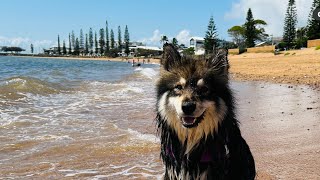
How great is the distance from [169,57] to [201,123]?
0.81 meters

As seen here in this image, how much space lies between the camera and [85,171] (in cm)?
531

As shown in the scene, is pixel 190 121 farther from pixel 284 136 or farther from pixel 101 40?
pixel 101 40

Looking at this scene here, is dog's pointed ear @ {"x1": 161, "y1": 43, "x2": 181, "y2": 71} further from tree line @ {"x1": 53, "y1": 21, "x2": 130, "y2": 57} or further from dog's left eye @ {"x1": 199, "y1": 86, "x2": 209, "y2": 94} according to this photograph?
tree line @ {"x1": 53, "y1": 21, "x2": 130, "y2": 57}

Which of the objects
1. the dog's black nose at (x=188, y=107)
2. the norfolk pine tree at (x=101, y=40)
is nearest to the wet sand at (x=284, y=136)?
the dog's black nose at (x=188, y=107)

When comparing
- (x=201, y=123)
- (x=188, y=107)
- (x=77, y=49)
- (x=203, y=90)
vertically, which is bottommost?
(x=201, y=123)

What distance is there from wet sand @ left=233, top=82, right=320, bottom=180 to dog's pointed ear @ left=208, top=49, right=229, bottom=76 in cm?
185

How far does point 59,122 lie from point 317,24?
198ft

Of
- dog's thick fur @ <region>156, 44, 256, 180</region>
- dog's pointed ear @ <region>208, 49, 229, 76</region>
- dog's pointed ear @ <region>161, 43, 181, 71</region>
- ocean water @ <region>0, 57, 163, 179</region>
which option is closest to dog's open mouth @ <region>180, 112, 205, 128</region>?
dog's thick fur @ <region>156, 44, 256, 180</region>

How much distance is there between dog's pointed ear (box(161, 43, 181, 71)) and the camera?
362 centimetres

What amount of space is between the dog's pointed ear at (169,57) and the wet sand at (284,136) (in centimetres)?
210

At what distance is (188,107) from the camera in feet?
10.4

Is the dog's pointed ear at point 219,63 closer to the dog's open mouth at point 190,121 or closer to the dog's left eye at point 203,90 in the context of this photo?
the dog's left eye at point 203,90

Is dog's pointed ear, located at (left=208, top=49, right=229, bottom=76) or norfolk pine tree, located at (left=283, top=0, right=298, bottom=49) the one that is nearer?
dog's pointed ear, located at (left=208, top=49, right=229, bottom=76)

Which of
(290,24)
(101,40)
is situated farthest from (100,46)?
(290,24)
